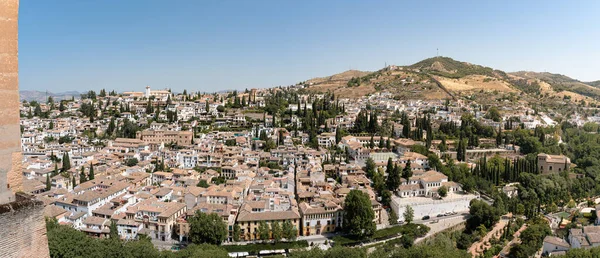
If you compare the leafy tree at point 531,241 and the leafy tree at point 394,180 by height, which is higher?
the leafy tree at point 394,180

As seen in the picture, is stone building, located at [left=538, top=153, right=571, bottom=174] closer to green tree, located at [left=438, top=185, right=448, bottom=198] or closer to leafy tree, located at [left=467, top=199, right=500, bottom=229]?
green tree, located at [left=438, top=185, right=448, bottom=198]

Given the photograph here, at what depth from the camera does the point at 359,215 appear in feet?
52.0

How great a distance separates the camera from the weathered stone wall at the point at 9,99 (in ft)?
8.74

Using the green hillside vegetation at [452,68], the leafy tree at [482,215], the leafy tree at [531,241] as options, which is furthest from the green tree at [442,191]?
the green hillside vegetation at [452,68]

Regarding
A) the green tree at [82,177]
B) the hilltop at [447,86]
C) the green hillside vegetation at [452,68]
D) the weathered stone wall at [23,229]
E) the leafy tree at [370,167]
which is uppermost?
the green hillside vegetation at [452,68]

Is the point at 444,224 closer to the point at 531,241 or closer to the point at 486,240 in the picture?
the point at 486,240

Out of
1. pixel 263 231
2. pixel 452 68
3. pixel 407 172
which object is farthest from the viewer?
pixel 452 68

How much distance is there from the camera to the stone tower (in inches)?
104

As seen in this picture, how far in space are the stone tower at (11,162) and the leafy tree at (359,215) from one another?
13.8 meters

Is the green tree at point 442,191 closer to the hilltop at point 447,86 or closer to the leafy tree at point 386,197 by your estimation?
the leafy tree at point 386,197

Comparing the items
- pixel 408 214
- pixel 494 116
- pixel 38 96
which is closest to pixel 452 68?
pixel 494 116

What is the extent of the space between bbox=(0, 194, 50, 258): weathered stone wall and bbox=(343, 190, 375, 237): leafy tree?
1368cm

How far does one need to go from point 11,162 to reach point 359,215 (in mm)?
14189

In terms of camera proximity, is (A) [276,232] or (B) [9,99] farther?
(A) [276,232]
